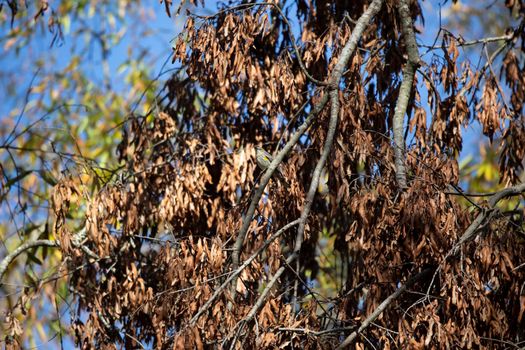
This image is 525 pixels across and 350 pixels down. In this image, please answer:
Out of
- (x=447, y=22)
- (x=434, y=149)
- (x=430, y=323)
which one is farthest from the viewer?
(x=447, y=22)

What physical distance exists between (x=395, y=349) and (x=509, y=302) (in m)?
0.75

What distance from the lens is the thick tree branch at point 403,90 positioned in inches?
223

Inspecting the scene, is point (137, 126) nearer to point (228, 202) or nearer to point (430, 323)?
point (228, 202)

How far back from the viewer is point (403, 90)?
622 centimetres

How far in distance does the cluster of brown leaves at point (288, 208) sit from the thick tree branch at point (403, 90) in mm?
70

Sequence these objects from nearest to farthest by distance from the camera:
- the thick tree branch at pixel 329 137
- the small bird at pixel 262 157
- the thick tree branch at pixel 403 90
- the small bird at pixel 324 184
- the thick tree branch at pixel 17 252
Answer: the thick tree branch at pixel 329 137, the thick tree branch at pixel 403 90, the small bird at pixel 324 184, the small bird at pixel 262 157, the thick tree branch at pixel 17 252

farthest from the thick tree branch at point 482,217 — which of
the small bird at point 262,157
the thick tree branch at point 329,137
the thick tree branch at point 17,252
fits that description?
the thick tree branch at point 17,252

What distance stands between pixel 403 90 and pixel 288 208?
100 centimetres

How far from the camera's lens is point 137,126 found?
7.30 meters

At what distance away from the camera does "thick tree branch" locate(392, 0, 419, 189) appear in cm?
567

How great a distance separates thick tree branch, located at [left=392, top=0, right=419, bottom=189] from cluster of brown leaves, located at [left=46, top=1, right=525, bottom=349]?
0.23 feet

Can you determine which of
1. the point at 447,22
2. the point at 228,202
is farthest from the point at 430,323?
the point at 447,22

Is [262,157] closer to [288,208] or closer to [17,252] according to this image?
[288,208]

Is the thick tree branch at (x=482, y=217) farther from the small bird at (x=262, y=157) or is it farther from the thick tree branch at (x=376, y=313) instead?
the small bird at (x=262, y=157)
